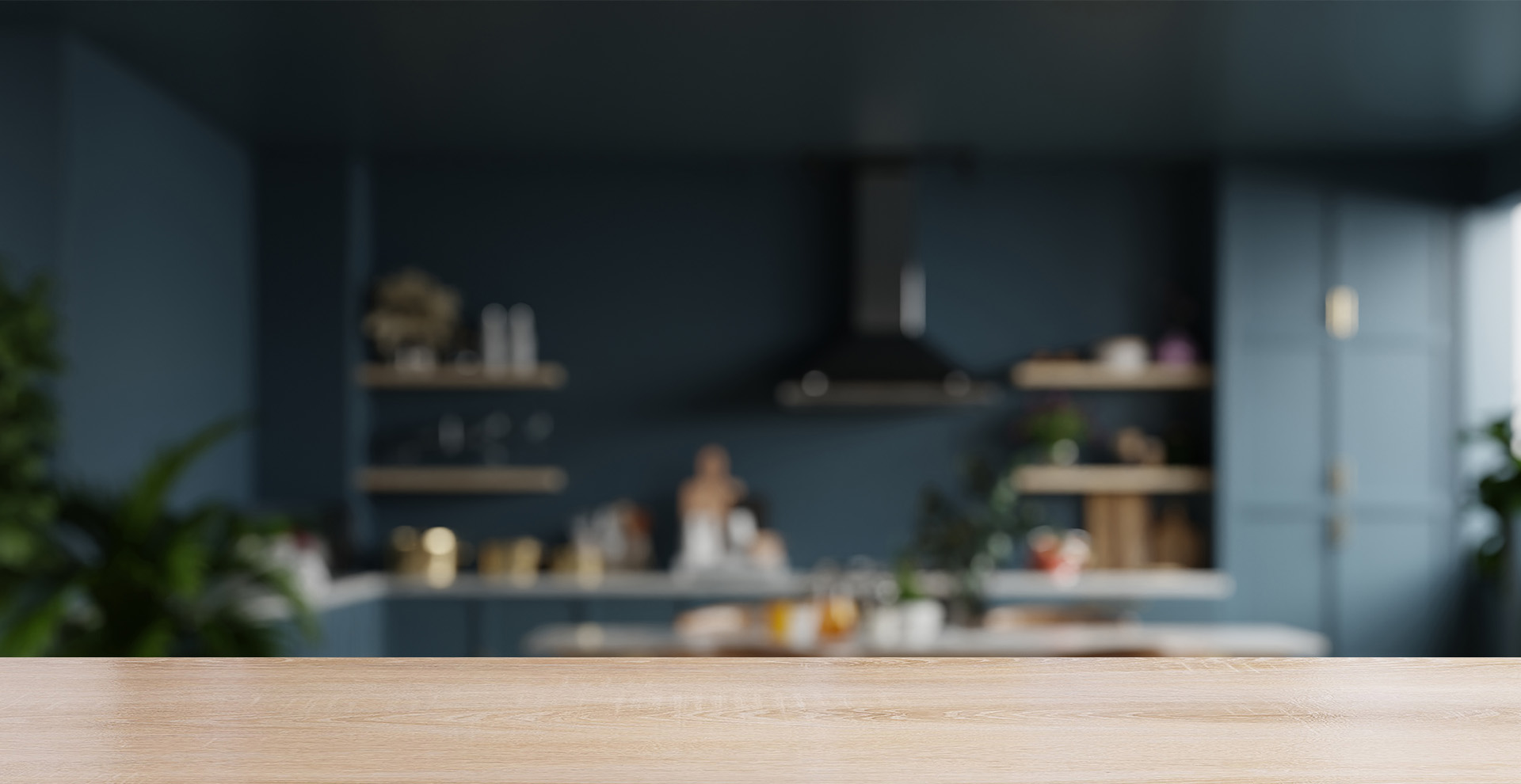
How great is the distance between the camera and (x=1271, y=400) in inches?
227

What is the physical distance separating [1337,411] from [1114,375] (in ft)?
3.15

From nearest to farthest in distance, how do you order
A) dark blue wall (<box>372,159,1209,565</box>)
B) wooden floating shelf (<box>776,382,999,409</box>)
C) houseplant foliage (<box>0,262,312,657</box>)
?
1. houseplant foliage (<box>0,262,312,657</box>)
2. wooden floating shelf (<box>776,382,999,409</box>)
3. dark blue wall (<box>372,159,1209,565</box>)

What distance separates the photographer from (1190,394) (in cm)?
604

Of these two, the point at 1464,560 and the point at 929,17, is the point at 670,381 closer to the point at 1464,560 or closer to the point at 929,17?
the point at 929,17

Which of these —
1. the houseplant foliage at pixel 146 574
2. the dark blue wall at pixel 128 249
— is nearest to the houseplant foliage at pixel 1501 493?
the houseplant foliage at pixel 146 574

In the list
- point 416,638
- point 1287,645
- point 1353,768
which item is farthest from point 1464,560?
point 1353,768

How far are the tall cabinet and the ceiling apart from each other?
354 mm

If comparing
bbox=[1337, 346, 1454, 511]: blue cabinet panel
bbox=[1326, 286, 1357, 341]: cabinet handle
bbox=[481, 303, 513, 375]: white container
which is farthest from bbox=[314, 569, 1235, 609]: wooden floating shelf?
bbox=[1326, 286, 1357, 341]: cabinet handle

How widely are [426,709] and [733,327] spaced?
210 inches

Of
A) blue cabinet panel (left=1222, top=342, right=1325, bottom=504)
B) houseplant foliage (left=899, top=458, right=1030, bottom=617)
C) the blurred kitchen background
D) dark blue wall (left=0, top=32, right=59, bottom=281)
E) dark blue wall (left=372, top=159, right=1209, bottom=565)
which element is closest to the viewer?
dark blue wall (left=0, top=32, right=59, bottom=281)

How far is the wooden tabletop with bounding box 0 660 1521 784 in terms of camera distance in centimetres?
62

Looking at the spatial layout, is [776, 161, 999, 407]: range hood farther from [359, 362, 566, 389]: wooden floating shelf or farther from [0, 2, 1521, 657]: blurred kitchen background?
[359, 362, 566, 389]: wooden floating shelf

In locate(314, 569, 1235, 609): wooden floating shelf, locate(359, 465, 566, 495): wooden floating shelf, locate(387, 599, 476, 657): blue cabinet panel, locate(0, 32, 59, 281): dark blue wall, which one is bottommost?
locate(387, 599, 476, 657): blue cabinet panel

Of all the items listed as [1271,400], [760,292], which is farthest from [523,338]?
[1271,400]
